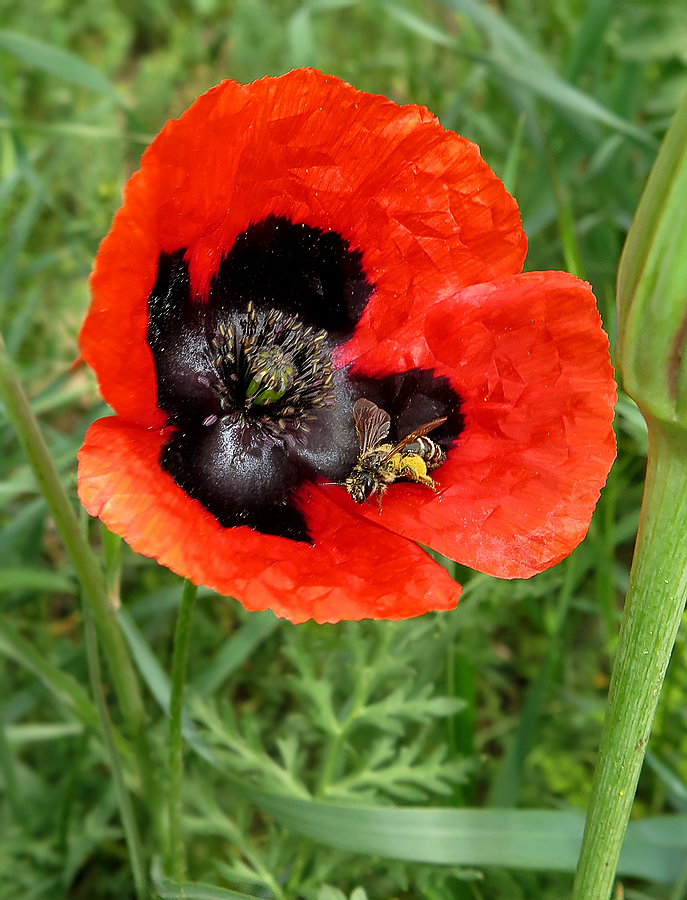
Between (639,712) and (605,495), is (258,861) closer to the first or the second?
Answer: (639,712)

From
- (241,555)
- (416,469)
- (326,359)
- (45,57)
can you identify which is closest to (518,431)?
(416,469)

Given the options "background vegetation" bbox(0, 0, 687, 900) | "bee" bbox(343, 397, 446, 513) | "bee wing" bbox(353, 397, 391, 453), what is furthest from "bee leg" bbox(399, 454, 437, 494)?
"background vegetation" bbox(0, 0, 687, 900)

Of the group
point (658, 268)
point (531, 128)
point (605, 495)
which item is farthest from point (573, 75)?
point (658, 268)

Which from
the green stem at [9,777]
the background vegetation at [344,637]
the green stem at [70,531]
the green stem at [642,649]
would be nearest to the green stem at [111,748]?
the green stem at [70,531]

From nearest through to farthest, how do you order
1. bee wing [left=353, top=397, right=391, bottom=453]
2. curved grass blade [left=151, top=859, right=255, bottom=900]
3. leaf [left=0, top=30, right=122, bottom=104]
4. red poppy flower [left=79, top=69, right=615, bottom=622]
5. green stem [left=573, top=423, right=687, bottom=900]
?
green stem [left=573, top=423, right=687, bottom=900], red poppy flower [left=79, top=69, right=615, bottom=622], curved grass blade [left=151, top=859, right=255, bottom=900], bee wing [left=353, top=397, right=391, bottom=453], leaf [left=0, top=30, right=122, bottom=104]

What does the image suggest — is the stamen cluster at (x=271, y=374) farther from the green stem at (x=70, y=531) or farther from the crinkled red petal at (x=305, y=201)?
the green stem at (x=70, y=531)

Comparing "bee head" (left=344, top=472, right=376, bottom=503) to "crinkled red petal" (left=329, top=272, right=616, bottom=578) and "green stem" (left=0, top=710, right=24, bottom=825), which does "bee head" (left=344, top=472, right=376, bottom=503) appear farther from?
"green stem" (left=0, top=710, right=24, bottom=825)
